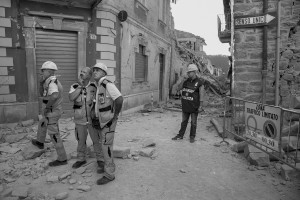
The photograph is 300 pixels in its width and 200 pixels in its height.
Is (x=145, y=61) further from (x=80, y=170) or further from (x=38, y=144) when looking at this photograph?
(x=80, y=170)

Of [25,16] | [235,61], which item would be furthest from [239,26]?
[25,16]

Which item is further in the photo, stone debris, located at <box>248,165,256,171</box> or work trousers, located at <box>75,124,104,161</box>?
stone debris, located at <box>248,165,256,171</box>

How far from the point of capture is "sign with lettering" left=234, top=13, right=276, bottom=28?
5.53m

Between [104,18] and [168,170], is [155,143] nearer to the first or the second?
[168,170]

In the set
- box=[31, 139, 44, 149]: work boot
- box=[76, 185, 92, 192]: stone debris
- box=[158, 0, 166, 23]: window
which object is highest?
box=[158, 0, 166, 23]: window

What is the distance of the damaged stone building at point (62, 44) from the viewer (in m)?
7.03

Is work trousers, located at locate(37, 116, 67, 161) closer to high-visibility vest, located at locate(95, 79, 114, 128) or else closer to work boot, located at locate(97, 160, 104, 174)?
work boot, located at locate(97, 160, 104, 174)

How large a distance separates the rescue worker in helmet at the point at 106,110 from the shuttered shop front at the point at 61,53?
5.00 m

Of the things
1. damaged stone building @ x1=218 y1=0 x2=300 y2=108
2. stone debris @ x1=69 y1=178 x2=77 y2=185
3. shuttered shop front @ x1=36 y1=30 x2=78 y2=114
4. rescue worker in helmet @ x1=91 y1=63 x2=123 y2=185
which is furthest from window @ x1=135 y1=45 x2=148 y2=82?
stone debris @ x1=69 y1=178 x2=77 y2=185

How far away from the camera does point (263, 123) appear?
161 inches

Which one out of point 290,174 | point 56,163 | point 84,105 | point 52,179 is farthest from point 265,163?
point 56,163

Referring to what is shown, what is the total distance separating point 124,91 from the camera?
9.62 m

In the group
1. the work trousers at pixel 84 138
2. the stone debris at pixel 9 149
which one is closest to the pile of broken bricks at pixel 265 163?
the work trousers at pixel 84 138

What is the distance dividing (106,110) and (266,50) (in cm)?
441
